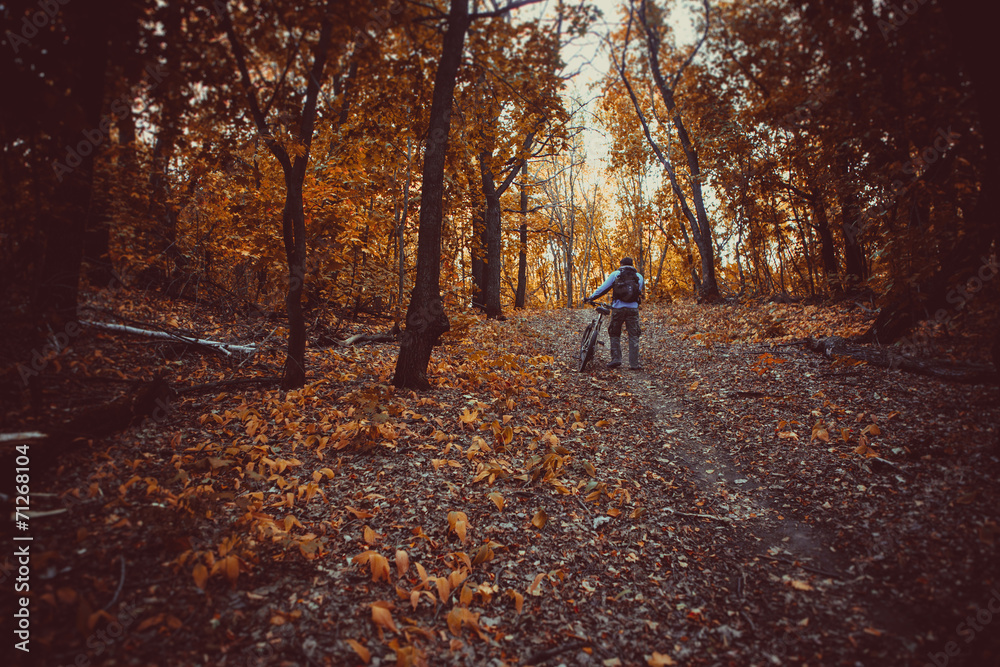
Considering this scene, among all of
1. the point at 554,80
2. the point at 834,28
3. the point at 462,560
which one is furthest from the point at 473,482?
the point at 554,80

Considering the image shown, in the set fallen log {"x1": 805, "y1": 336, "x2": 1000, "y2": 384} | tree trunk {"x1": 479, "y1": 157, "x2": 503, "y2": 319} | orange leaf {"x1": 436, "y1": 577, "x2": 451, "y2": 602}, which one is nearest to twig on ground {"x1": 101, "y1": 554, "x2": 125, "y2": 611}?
orange leaf {"x1": 436, "y1": 577, "x2": 451, "y2": 602}

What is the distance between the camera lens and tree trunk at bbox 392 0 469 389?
6.09 m

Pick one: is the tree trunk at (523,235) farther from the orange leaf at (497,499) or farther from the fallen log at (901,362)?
the orange leaf at (497,499)

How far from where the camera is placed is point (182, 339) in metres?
5.93

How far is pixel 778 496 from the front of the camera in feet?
13.6

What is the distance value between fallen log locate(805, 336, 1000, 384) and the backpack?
309 cm

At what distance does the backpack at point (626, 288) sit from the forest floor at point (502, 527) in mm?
3255

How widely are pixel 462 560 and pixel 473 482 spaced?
108 cm

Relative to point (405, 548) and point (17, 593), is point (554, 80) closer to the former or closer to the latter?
point (405, 548)

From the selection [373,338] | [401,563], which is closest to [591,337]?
[373,338]

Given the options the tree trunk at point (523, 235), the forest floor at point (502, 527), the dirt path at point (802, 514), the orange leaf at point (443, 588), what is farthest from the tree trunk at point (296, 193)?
the tree trunk at point (523, 235)

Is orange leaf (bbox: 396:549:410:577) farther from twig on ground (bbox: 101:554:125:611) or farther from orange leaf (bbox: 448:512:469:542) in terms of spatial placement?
twig on ground (bbox: 101:554:125:611)

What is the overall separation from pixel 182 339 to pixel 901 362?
31.3 feet

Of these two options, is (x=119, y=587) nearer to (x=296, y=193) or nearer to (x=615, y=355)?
(x=296, y=193)
